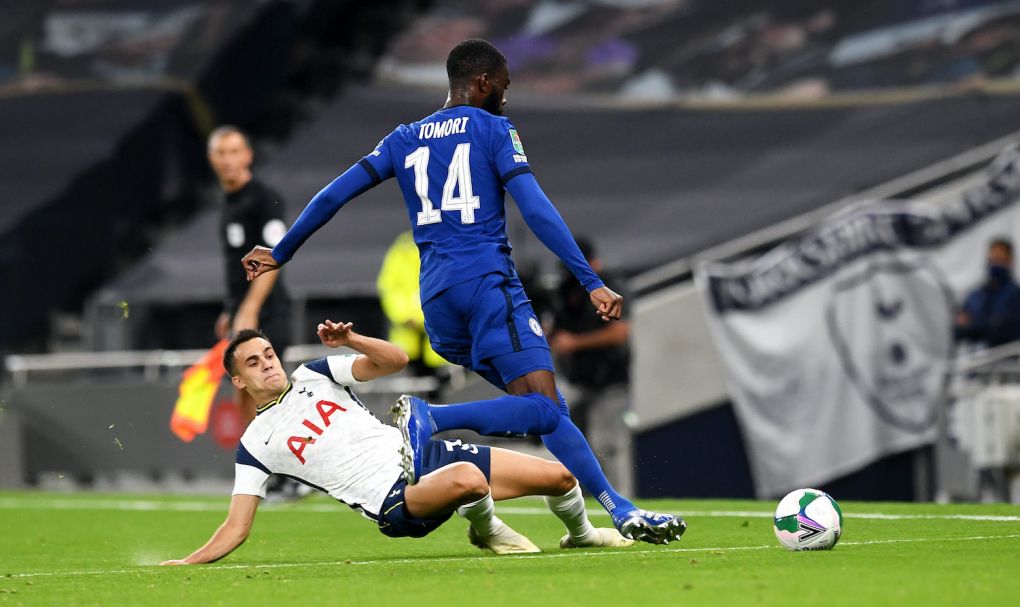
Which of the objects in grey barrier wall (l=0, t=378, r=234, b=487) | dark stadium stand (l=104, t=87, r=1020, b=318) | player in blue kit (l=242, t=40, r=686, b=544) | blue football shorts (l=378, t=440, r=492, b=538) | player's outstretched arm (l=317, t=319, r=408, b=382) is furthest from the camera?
dark stadium stand (l=104, t=87, r=1020, b=318)

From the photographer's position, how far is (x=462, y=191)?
23.1ft

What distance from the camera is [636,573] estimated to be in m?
5.93

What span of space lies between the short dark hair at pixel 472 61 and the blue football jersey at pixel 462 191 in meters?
0.14

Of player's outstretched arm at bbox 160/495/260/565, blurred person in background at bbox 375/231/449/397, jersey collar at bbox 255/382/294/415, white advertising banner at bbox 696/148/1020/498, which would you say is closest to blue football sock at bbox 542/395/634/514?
jersey collar at bbox 255/382/294/415

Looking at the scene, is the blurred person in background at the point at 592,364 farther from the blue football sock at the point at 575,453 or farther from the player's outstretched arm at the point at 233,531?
the player's outstretched arm at the point at 233,531

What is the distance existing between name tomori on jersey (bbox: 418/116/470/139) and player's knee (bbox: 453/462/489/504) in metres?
1.38

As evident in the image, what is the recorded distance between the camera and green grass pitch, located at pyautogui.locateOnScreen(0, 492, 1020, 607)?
533 centimetres

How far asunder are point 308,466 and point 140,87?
638 inches

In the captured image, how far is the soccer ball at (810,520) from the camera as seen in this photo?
21.5 ft

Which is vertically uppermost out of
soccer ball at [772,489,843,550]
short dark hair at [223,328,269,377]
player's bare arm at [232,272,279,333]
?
player's bare arm at [232,272,279,333]

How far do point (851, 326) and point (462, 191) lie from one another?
754 cm

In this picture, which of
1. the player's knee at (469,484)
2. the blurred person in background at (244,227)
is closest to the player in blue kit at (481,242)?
the player's knee at (469,484)

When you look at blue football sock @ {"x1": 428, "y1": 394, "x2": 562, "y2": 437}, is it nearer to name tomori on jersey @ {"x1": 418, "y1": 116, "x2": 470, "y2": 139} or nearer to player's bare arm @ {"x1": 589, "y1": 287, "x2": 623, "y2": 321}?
player's bare arm @ {"x1": 589, "y1": 287, "x2": 623, "y2": 321}

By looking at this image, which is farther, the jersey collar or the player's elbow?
the jersey collar
